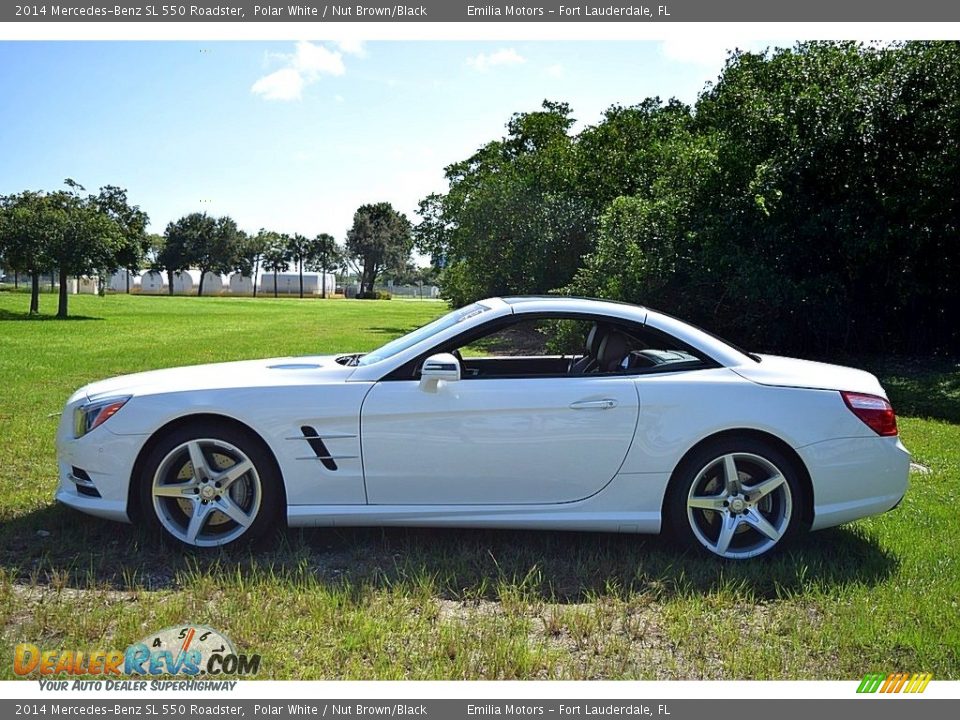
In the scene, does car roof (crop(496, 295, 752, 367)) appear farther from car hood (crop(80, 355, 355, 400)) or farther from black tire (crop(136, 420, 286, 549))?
black tire (crop(136, 420, 286, 549))

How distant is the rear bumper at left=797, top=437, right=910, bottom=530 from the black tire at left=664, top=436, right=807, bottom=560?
10 centimetres

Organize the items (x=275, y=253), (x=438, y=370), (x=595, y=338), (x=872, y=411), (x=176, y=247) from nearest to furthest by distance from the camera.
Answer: (x=438, y=370) < (x=872, y=411) < (x=595, y=338) < (x=176, y=247) < (x=275, y=253)

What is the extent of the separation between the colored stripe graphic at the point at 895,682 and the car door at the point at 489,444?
1.55 meters

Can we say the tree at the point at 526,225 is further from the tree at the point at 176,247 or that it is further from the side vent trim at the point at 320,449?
the tree at the point at 176,247

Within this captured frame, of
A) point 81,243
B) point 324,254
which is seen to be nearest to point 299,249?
point 324,254

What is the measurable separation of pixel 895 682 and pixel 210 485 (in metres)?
3.33

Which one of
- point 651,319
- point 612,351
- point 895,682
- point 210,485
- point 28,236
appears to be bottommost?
point 895,682

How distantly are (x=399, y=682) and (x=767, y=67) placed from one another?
52.0 feet

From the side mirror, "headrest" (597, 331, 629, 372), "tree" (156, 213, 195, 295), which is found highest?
"tree" (156, 213, 195, 295)

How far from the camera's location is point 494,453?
14.1 feet

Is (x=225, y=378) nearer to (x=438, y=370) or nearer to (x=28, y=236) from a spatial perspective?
(x=438, y=370)

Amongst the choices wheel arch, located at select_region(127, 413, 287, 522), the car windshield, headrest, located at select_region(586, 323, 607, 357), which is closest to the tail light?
headrest, located at select_region(586, 323, 607, 357)

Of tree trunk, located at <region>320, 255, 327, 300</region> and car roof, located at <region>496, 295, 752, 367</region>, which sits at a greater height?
tree trunk, located at <region>320, 255, 327, 300</region>

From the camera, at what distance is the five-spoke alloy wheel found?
172 inches
